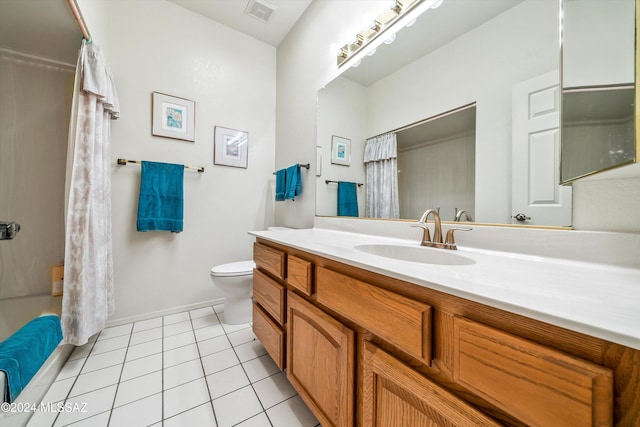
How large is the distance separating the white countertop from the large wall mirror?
8.5 inches

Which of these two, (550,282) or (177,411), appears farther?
(177,411)

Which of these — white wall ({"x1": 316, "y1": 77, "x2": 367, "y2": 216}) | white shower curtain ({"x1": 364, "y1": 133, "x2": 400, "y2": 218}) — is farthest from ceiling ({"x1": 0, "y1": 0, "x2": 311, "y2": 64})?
white shower curtain ({"x1": 364, "y1": 133, "x2": 400, "y2": 218})

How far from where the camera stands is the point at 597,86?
63 cm

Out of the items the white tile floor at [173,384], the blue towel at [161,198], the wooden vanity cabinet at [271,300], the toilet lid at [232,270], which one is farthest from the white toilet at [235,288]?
the blue towel at [161,198]

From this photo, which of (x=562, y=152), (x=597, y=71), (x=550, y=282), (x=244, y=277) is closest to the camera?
(x=550, y=282)

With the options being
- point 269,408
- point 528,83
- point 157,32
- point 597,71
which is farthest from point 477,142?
point 157,32

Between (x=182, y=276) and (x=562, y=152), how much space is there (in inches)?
96.7

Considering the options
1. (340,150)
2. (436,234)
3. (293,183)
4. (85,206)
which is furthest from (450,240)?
(85,206)

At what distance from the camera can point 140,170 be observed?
6.05 feet

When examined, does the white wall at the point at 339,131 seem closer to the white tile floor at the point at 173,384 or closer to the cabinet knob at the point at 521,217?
the cabinet knob at the point at 521,217

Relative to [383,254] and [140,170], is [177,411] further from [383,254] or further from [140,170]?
[140,170]

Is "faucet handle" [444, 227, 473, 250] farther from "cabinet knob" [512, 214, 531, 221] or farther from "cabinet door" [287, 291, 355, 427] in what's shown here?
"cabinet door" [287, 291, 355, 427]

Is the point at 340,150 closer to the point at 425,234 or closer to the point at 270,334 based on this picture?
the point at 425,234

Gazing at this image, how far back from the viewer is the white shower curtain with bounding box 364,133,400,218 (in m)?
1.30
